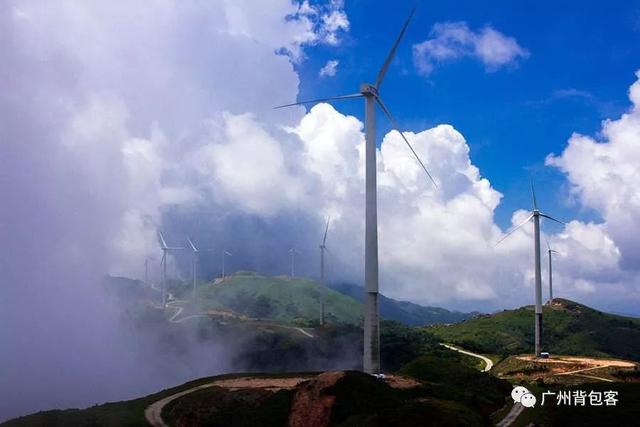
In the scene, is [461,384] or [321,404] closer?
[321,404]

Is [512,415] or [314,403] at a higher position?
[314,403]

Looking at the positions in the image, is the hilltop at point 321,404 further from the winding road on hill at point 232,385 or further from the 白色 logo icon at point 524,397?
the 白色 logo icon at point 524,397

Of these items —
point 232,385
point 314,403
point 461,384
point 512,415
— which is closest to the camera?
point 314,403

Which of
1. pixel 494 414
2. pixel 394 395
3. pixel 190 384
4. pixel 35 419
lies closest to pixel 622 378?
pixel 494 414

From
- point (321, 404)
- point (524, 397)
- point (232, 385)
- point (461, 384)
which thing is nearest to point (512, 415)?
point (524, 397)

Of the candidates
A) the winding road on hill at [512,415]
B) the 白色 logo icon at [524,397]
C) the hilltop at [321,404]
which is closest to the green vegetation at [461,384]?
the hilltop at [321,404]

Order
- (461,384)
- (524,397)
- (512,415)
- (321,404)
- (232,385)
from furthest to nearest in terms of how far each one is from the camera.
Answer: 1. (461,384)
2. (232,385)
3. (524,397)
4. (512,415)
5. (321,404)

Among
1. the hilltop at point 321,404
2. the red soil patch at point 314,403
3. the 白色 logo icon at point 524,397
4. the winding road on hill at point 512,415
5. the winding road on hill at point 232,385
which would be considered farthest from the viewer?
the winding road on hill at point 232,385

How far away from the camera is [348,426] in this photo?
211 ft

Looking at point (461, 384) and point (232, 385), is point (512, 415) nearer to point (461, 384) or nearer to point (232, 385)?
point (461, 384)

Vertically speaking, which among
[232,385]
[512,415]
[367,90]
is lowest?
[512,415]

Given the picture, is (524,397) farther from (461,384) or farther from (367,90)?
(367,90)

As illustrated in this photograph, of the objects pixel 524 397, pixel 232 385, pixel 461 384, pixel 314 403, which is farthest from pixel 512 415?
pixel 232 385

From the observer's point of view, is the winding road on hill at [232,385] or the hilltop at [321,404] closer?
the hilltop at [321,404]
